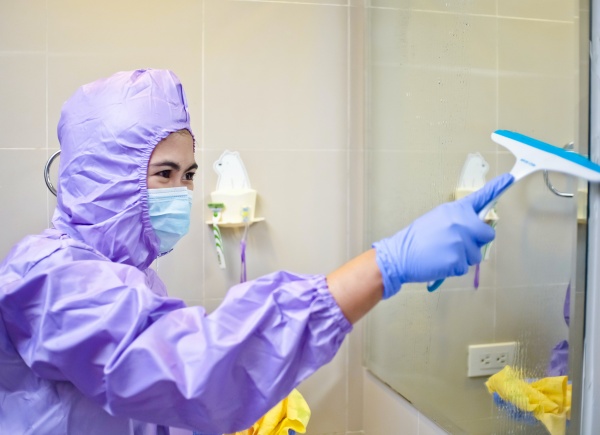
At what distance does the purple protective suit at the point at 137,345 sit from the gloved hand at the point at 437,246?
0.09m

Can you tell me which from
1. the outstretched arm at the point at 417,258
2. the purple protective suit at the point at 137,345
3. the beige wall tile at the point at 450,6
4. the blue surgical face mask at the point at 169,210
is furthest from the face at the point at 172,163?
the beige wall tile at the point at 450,6

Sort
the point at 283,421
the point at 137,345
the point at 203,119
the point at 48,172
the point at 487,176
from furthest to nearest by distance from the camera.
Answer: the point at 203,119 < the point at 48,172 < the point at 283,421 < the point at 487,176 < the point at 137,345

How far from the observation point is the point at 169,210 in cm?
104

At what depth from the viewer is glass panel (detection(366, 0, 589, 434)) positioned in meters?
0.86

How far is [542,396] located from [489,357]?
199 mm

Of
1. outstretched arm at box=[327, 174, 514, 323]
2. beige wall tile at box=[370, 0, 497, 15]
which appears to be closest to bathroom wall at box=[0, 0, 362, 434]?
beige wall tile at box=[370, 0, 497, 15]

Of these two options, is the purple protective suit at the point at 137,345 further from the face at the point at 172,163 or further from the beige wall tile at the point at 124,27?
the beige wall tile at the point at 124,27

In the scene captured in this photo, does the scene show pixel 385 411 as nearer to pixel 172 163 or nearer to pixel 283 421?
pixel 283 421

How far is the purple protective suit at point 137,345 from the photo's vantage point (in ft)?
2.28

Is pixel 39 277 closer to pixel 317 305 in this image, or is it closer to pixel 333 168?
pixel 317 305

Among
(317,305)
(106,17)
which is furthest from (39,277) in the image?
(106,17)

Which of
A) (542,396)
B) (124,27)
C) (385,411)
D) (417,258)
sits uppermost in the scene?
(124,27)

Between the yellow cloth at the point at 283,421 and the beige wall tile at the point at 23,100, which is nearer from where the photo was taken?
the yellow cloth at the point at 283,421

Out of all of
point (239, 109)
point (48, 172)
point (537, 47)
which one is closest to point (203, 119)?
point (239, 109)
